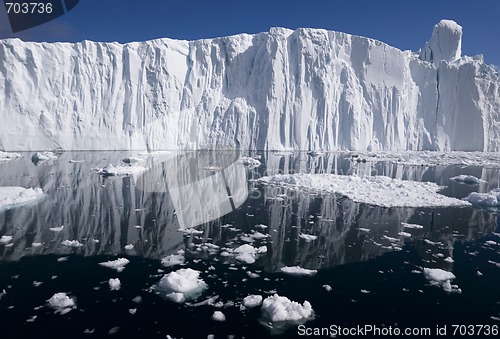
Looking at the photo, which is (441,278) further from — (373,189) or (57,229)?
(57,229)

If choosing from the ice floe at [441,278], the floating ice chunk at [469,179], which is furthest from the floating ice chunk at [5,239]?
the floating ice chunk at [469,179]

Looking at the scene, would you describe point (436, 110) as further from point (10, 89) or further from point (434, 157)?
point (10, 89)

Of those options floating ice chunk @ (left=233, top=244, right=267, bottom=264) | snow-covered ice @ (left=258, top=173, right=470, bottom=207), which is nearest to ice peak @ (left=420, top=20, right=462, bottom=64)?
snow-covered ice @ (left=258, top=173, right=470, bottom=207)

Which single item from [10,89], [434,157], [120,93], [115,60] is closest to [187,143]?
[120,93]

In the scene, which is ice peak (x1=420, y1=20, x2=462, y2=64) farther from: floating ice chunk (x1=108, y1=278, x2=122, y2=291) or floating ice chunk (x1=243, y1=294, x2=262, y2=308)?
floating ice chunk (x1=108, y1=278, x2=122, y2=291)

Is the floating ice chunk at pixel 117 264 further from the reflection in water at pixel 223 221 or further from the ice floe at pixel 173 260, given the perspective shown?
the ice floe at pixel 173 260
